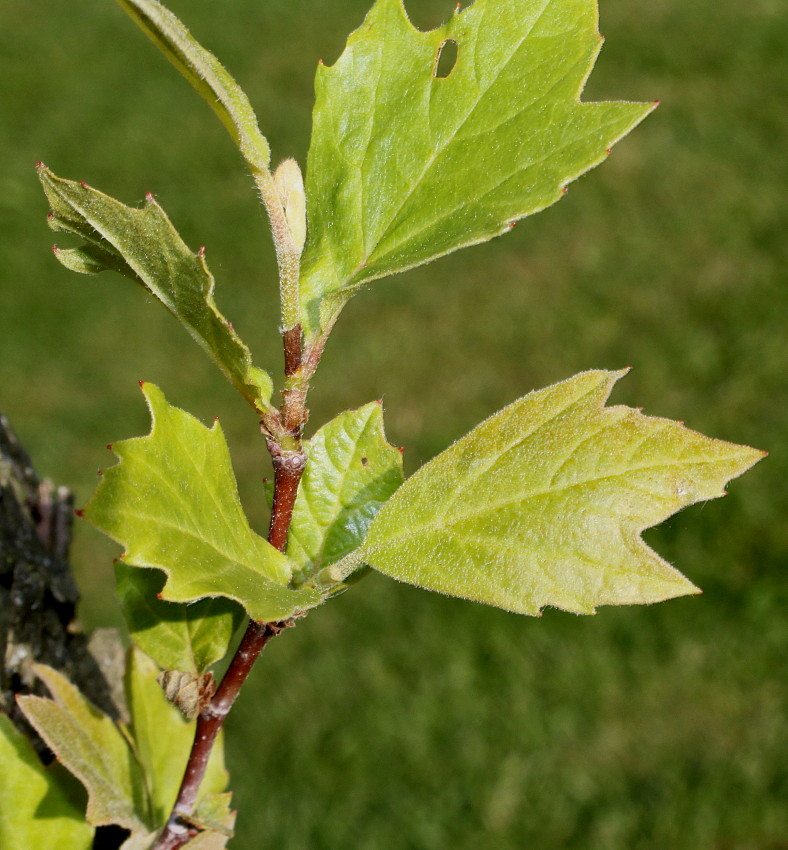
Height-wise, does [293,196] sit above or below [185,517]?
above

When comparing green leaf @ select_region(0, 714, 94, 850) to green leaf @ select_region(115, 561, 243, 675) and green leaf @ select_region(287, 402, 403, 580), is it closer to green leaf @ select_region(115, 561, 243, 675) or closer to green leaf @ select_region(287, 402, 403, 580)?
green leaf @ select_region(115, 561, 243, 675)

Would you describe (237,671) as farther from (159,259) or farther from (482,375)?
(482,375)

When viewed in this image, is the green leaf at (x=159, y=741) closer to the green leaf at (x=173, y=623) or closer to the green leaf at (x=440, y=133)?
the green leaf at (x=173, y=623)

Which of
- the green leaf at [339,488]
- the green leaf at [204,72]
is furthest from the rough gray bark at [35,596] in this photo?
the green leaf at [204,72]

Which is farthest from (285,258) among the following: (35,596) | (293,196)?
(35,596)

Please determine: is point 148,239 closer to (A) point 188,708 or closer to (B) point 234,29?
(A) point 188,708

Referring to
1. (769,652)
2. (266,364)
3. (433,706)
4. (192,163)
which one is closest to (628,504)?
(433,706)

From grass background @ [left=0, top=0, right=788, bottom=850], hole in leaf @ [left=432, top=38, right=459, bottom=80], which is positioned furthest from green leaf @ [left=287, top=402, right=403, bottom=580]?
grass background @ [left=0, top=0, right=788, bottom=850]
